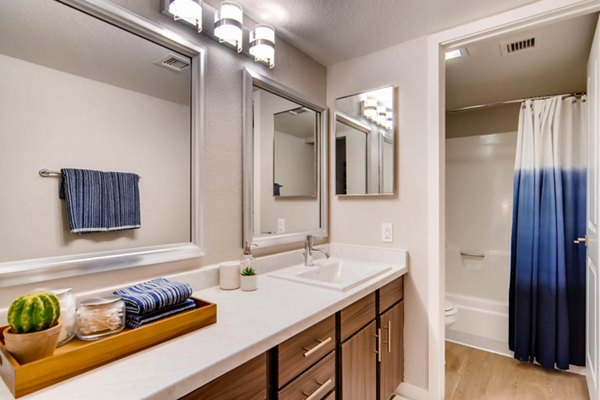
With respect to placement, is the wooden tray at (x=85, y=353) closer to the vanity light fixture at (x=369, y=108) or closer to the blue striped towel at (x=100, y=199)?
the blue striped towel at (x=100, y=199)

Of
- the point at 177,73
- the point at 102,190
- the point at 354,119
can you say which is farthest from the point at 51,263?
the point at 354,119

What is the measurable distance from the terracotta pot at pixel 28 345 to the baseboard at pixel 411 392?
1898 mm

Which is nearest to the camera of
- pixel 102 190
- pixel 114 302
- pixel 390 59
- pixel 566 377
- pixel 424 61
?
pixel 114 302

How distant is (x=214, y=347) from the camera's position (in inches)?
34.5

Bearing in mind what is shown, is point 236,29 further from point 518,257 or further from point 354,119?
point 518,257

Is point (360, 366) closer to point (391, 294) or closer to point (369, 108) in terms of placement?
point (391, 294)

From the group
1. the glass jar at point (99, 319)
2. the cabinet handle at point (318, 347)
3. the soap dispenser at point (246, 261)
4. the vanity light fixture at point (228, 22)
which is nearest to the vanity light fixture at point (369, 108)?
the vanity light fixture at point (228, 22)

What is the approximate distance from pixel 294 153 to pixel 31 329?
155cm

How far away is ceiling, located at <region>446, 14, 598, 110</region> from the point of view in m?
1.84

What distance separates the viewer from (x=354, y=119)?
2.15 metres

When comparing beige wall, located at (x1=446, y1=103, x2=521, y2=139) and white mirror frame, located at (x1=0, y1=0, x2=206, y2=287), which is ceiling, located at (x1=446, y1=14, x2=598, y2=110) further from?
white mirror frame, located at (x1=0, y1=0, x2=206, y2=287)

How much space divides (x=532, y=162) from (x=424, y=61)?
1273 mm

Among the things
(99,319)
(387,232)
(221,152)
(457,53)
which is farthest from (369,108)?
(99,319)

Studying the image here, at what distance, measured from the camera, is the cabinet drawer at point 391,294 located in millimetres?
1689
